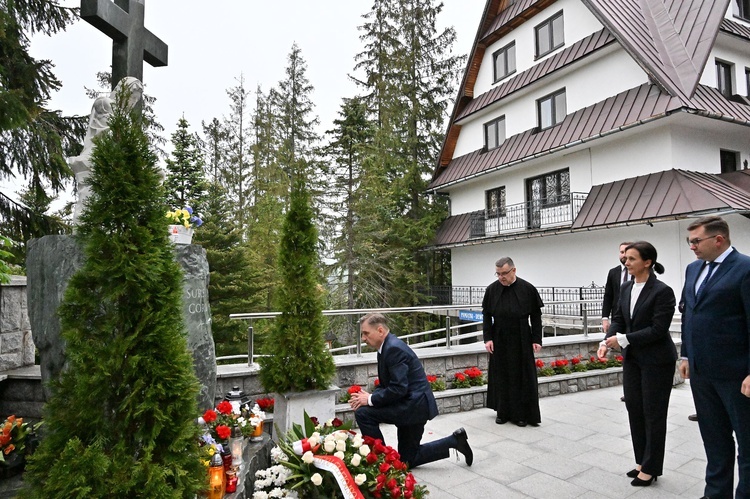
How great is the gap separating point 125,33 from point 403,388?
4186 mm

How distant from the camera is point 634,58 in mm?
12562

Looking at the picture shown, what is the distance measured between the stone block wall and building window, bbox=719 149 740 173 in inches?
658

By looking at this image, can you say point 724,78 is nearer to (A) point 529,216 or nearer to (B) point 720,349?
(A) point 529,216

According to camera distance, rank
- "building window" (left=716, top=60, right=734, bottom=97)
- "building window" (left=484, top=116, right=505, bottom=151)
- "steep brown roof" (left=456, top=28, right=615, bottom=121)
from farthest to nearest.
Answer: "building window" (left=484, top=116, right=505, bottom=151)
"steep brown roof" (left=456, top=28, right=615, bottom=121)
"building window" (left=716, top=60, right=734, bottom=97)

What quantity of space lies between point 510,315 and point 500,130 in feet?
46.0

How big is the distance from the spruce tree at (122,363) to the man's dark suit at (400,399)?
196 cm

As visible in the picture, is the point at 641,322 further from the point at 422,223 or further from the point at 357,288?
the point at 422,223

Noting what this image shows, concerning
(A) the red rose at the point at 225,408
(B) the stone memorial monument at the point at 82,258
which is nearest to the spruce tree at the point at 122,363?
(B) the stone memorial monument at the point at 82,258

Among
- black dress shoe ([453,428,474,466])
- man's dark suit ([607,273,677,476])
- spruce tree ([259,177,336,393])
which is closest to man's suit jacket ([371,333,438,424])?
black dress shoe ([453,428,474,466])

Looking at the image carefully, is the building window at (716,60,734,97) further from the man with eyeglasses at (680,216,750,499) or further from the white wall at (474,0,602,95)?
the man with eyeglasses at (680,216,750,499)

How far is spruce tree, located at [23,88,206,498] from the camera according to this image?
Result: 6.17 feet

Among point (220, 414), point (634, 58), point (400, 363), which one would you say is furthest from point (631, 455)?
point (634, 58)

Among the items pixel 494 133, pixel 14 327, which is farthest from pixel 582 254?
pixel 14 327

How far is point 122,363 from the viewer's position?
6.38 ft
